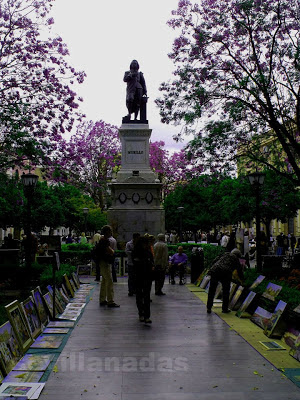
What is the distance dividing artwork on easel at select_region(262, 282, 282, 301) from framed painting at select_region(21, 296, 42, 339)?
423 cm

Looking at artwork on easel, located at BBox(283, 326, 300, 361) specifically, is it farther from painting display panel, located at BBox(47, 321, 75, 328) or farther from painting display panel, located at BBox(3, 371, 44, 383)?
painting display panel, located at BBox(47, 321, 75, 328)

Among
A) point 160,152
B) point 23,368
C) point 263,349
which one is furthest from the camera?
point 160,152

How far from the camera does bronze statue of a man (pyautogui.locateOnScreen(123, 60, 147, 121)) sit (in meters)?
24.4

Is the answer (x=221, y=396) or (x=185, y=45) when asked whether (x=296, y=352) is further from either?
(x=185, y=45)

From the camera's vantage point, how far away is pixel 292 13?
1559 cm

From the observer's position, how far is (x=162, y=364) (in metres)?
6.69

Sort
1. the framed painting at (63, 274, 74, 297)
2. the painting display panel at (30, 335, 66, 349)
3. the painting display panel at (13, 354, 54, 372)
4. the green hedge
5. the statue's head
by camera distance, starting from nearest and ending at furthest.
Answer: the painting display panel at (13, 354, 54, 372)
the painting display panel at (30, 335, 66, 349)
the green hedge
the framed painting at (63, 274, 74, 297)
the statue's head

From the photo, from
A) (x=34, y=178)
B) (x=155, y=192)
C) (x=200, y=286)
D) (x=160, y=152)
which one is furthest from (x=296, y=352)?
(x=160, y=152)

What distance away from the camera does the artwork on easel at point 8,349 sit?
6.14 m

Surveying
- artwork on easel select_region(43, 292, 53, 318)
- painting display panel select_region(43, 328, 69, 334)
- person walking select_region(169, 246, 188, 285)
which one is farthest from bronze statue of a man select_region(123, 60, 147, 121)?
painting display panel select_region(43, 328, 69, 334)

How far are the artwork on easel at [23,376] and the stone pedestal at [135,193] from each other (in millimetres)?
16300

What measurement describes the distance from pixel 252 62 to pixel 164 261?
23.6ft

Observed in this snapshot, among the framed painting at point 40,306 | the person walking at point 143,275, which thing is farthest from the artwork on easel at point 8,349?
the person walking at point 143,275

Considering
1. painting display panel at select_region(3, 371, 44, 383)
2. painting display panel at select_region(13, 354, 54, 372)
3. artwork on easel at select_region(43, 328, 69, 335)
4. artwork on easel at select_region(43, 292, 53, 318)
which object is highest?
artwork on easel at select_region(43, 292, 53, 318)
